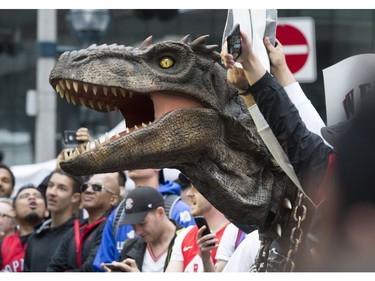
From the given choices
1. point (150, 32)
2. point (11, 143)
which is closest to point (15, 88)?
point (11, 143)

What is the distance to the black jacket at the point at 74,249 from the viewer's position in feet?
33.3

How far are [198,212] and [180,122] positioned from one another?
297cm

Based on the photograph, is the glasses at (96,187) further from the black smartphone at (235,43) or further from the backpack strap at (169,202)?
the black smartphone at (235,43)

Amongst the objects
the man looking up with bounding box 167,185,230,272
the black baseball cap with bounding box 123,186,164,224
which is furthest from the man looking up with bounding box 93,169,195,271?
the man looking up with bounding box 167,185,230,272

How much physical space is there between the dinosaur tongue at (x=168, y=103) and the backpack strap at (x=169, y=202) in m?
3.97

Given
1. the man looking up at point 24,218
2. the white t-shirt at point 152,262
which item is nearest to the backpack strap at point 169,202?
the white t-shirt at point 152,262

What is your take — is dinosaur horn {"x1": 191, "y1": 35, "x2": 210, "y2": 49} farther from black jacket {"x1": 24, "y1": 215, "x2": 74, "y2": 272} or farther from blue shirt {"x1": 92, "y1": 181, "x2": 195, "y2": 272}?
black jacket {"x1": 24, "y1": 215, "x2": 74, "y2": 272}

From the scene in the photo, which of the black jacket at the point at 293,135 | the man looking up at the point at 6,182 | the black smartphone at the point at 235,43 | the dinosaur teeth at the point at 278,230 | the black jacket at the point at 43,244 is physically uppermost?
the black smartphone at the point at 235,43

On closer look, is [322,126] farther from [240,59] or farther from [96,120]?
[96,120]

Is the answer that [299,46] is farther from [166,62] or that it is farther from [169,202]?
[166,62]

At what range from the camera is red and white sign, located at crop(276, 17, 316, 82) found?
9.99 metres

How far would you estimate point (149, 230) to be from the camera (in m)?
8.80

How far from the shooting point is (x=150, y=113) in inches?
225

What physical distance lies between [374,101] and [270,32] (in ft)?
5.70
